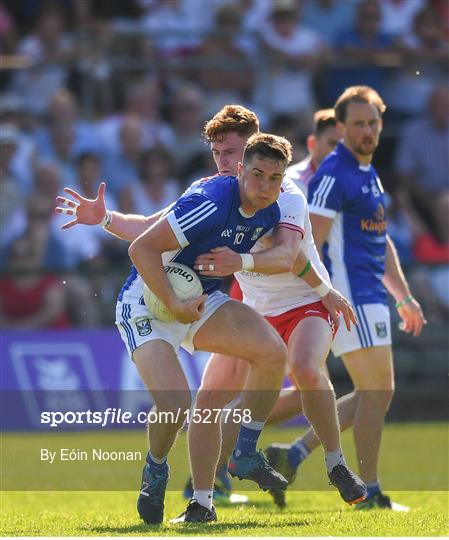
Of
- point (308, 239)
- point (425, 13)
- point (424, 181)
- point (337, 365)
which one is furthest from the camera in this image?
point (425, 13)

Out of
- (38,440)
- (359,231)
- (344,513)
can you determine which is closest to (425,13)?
(38,440)

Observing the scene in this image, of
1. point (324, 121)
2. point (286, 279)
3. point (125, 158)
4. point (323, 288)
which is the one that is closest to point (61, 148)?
point (125, 158)

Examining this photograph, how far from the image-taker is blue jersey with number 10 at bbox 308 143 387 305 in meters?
8.73

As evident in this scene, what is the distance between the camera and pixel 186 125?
16.4 metres

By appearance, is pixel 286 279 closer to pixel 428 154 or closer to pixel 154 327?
pixel 154 327

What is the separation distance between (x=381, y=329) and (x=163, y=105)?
852cm

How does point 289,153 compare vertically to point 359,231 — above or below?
above

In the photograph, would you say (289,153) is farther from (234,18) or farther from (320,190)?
(234,18)

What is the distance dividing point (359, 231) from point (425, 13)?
984cm

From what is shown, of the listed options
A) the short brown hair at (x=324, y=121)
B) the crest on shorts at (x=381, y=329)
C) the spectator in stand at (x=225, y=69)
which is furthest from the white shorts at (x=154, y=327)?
the spectator in stand at (x=225, y=69)

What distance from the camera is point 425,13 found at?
1792cm

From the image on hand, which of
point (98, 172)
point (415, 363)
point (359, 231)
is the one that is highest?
point (359, 231)

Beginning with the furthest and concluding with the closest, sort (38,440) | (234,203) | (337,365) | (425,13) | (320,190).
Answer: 1. (425,13)
2. (337,365)
3. (38,440)
4. (320,190)
5. (234,203)

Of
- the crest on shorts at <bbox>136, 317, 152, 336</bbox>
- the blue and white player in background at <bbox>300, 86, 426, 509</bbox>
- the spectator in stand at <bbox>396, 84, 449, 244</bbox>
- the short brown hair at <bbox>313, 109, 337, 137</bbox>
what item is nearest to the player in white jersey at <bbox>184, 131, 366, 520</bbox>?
the crest on shorts at <bbox>136, 317, 152, 336</bbox>
